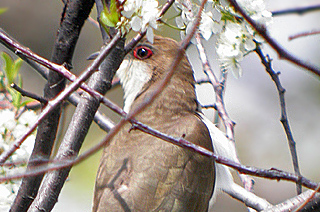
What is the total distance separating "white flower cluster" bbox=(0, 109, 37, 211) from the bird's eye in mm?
1230

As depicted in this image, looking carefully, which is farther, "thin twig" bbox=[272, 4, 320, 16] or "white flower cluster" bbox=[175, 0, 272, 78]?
"white flower cluster" bbox=[175, 0, 272, 78]

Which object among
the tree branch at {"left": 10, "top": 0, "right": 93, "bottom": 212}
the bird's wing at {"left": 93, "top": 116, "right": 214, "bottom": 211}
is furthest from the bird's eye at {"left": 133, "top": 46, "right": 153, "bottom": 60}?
the tree branch at {"left": 10, "top": 0, "right": 93, "bottom": 212}

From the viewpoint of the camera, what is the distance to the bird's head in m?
3.86

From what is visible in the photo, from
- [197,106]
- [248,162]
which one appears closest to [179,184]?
[197,106]

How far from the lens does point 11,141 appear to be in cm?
281

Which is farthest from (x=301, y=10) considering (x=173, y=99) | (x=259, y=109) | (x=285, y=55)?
(x=259, y=109)

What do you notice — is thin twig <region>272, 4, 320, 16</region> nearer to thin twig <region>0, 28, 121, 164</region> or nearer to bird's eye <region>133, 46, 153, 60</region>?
thin twig <region>0, 28, 121, 164</region>

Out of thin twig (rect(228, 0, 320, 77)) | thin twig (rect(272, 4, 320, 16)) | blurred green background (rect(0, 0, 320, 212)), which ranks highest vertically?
thin twig (rect(272, 4, 320, 16))

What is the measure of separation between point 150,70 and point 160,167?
1.01 metres

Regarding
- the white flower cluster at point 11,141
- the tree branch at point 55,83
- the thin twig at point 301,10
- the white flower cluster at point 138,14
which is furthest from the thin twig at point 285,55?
the white flower cluster at point 11,141

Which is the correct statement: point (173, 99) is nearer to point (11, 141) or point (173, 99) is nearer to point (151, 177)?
point (151, 177)

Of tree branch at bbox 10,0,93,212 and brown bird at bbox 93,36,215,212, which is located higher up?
tree branch at bbox 10,0,93,212

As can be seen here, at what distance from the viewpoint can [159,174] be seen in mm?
3076

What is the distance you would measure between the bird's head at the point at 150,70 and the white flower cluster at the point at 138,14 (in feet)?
5.77
